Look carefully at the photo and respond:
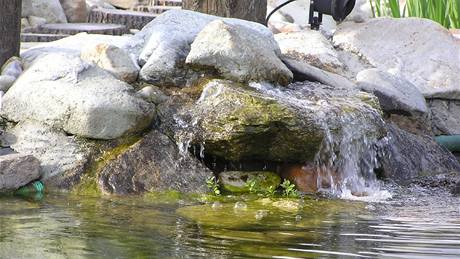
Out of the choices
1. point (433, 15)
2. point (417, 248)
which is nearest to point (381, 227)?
point (417, 248)

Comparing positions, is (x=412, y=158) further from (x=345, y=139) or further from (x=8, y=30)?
(x=8, y=30)

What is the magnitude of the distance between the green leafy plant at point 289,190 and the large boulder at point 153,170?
1.83ft

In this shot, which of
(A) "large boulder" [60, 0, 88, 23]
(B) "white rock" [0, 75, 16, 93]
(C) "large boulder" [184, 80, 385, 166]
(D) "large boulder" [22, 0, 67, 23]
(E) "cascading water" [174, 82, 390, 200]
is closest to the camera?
(C) "large boulder" [184, 80, 385, 166]

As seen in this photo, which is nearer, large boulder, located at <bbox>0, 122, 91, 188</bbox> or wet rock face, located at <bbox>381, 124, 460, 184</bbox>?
large boulder, located at <bbox>0, 122, 91, 188</bbox>

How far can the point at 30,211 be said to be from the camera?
253 inches

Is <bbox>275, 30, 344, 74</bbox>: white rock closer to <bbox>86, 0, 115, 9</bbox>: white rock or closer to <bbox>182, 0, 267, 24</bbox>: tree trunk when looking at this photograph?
<bbox>182, 0, 267, 24</bbox>: tree trunk

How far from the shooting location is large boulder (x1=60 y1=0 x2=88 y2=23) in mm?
15023

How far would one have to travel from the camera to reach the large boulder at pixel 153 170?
24.1ft

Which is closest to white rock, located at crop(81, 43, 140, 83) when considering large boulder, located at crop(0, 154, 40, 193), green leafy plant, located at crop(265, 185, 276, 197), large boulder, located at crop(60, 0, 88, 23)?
large boulder, located at crop(0, 154, 40, 193)

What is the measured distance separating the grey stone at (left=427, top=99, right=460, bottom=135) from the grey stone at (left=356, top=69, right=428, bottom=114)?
690mm

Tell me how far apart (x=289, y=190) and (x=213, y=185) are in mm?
553

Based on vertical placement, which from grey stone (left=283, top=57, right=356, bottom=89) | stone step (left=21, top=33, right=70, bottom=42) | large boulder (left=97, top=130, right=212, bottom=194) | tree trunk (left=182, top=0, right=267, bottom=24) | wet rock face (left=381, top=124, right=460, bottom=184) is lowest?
wet rock face (left=381, top=124, right=460, bottom=184)

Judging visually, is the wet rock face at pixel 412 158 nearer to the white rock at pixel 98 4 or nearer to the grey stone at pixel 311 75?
the grey stone at pixel 311 75

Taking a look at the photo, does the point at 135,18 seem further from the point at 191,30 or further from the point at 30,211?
the point at 30,211
